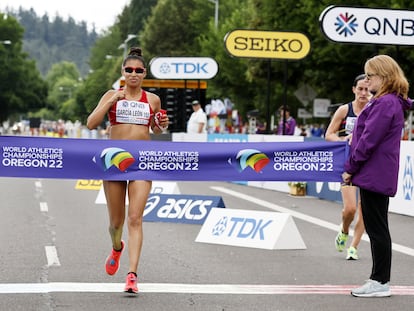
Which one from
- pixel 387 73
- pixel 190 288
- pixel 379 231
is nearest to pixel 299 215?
pixel 190 288

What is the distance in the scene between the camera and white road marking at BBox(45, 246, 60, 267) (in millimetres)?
10164

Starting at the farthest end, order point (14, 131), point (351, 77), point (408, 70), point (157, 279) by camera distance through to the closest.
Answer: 1. point (14, 131)
2. point (351, 77)
3. point (408, 70)
4. point (157, 279)

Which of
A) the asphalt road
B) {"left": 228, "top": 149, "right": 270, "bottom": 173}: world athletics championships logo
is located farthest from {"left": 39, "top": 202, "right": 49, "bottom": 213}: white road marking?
{"left": 228, "top": 149, "right": 270, "bottom": 173}: world athletics championships logo

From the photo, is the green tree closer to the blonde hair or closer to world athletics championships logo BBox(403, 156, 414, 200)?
world athletics championships logo BBox(403, 156, 414, 200)

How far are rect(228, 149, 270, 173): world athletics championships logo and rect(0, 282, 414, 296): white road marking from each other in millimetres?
1572

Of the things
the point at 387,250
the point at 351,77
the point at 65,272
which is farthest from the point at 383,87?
the point at 351,77

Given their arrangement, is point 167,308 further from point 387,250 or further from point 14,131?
point 14,131

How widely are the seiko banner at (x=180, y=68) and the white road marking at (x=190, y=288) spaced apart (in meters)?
26.5

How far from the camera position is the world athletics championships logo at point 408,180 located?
16.8 meters

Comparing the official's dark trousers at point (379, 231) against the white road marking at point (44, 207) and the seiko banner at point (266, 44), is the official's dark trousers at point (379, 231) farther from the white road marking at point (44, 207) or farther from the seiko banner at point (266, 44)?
the seiko banner at point (266, 44)

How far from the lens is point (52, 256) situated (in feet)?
35.4

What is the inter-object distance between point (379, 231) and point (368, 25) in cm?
1347

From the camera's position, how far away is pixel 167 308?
760 cm

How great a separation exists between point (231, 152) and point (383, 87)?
2.26 m
